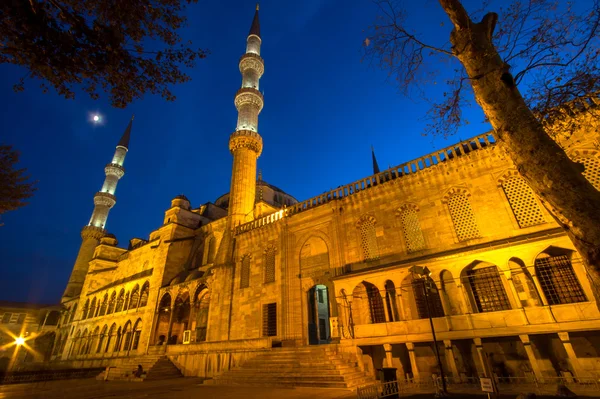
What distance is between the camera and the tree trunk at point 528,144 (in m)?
4.12

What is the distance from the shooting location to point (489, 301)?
36.4 feet

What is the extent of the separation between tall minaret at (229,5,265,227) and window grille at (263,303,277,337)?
8.00 m

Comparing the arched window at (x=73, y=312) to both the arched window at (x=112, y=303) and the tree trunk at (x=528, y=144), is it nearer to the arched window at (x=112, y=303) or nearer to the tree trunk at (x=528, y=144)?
the arched window at (x=112, y=303)

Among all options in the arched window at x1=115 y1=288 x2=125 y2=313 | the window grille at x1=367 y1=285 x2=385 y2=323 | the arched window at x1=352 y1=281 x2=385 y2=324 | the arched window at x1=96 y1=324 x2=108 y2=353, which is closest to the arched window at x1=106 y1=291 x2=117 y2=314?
the arched window at x1=115 y1=288 x2=125 y2=313

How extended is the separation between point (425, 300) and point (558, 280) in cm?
458

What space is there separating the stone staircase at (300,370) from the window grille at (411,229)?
5.68 m

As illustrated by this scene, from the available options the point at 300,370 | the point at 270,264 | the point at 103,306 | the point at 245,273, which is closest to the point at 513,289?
the point at 300,370

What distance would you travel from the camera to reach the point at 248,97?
1177 inches

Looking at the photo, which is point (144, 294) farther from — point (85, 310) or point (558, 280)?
point (558, 280)

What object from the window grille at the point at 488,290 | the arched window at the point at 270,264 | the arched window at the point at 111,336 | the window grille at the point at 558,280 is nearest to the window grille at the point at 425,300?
the window grille at the point at 488,290

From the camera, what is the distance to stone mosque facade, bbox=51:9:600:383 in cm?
964

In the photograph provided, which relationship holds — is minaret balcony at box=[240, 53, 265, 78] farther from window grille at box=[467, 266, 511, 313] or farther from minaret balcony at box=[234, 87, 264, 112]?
window grille at box=[467, 266, 511, 313]

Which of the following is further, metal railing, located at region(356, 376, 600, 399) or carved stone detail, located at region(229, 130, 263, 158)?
carved stone detail, located at region(229, 130, 263, 158)

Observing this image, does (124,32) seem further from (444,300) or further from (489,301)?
(489,301)
